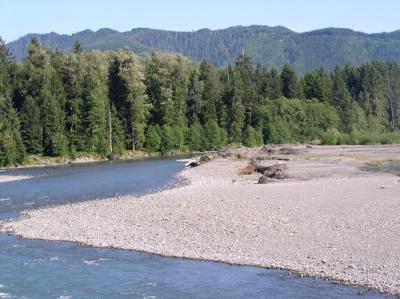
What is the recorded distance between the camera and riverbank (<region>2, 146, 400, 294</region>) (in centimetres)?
2292

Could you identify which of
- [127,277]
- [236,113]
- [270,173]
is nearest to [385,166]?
[270,173]

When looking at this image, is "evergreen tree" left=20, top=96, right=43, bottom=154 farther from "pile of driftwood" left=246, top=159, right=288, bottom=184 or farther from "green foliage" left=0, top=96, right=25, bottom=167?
"pile of driftwood" left=246, top=159, right=288, bottom=184

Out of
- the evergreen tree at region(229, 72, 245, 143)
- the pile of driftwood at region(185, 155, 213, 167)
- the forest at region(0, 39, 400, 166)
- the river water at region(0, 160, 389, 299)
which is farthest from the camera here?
the evergreen tree at region(229, 72, 245, 143)

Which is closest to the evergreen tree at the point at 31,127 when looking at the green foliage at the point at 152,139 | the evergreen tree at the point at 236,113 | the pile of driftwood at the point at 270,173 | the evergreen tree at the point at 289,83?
the green foliage at the point at 152,139

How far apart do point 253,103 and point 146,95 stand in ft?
90.3

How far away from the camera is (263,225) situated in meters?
29.2

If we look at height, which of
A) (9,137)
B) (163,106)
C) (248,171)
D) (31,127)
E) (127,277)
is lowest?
(248,171)

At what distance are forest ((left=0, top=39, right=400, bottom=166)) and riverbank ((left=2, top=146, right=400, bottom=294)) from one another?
1818 inches

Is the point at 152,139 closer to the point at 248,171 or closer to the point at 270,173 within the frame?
the point at 248,171

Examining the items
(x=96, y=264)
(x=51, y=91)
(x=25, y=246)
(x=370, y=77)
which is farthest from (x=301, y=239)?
(x=370, y=77)

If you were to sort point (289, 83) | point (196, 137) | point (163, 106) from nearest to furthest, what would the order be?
point (163, 106) < point (196, 137) < point (289, 83)

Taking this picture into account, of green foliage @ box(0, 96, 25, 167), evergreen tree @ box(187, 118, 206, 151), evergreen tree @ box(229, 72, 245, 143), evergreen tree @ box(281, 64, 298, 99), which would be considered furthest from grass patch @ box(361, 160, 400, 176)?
evergreen tree @ box(281, 64, 298, 99)

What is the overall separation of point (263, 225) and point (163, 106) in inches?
3020

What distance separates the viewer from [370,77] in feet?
477
